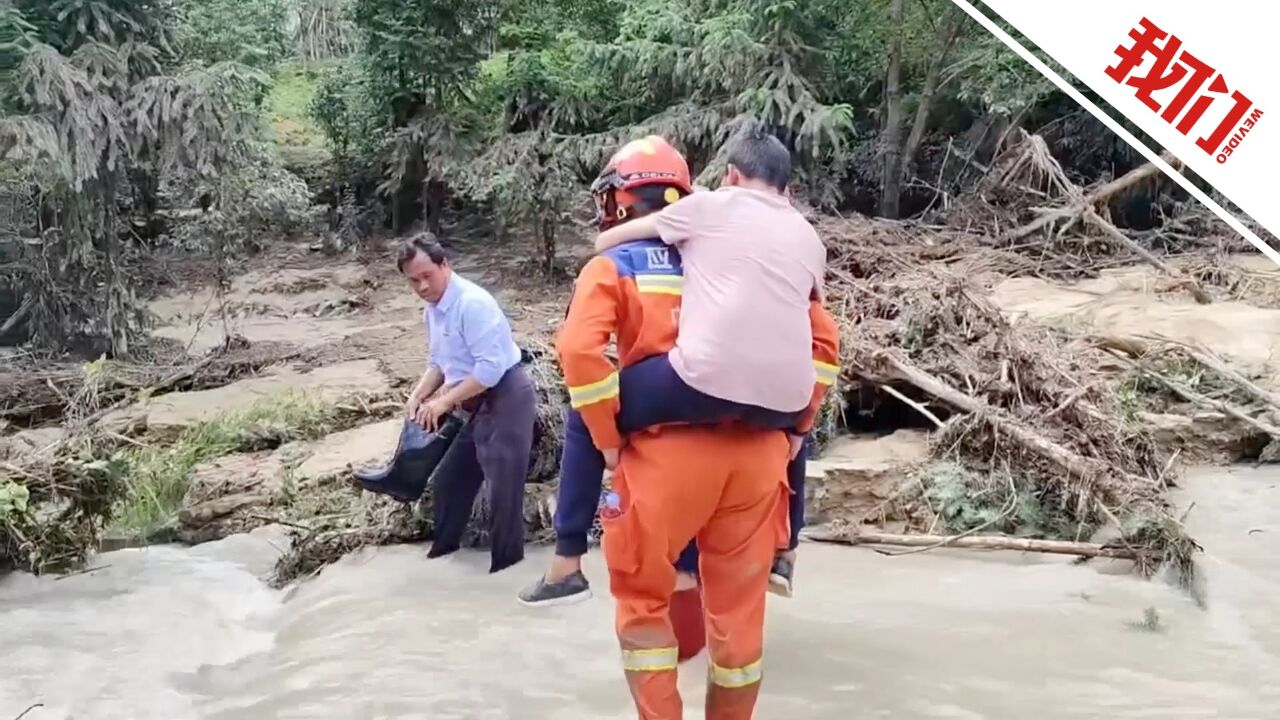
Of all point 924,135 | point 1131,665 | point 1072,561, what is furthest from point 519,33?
point 1131,665

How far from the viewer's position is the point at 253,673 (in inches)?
158

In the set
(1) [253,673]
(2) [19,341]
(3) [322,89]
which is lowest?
(2) [19,341]

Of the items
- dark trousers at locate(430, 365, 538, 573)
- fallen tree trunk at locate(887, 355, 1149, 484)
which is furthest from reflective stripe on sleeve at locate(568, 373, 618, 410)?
fallen tree trunk at locate(887, 355, 1149, 484)

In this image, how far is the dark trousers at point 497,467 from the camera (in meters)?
4.79

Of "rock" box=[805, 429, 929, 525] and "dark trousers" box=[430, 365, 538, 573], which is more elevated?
"rock" box=[805, 429, 929, 525]

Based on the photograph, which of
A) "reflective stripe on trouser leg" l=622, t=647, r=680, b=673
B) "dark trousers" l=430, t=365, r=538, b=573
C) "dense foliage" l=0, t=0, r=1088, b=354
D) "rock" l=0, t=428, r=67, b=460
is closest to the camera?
"reflective stripe on trouser leg" l=622, t=647, r=680, b=673

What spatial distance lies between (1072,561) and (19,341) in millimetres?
10356

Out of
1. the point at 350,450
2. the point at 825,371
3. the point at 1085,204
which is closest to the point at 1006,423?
the point at 825,371

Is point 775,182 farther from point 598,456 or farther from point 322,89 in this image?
point 322,89

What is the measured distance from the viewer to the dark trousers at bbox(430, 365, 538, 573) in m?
4.79

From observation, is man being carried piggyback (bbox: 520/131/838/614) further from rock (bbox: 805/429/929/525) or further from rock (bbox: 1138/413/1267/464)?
rock (bbox: 1138/413/1267/464)

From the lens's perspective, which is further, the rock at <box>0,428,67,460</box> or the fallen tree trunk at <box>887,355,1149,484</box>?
the rock at <box>0,428,67,460</box>

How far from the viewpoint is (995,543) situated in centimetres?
502

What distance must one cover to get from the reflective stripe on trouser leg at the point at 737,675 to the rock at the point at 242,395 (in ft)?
18.8
